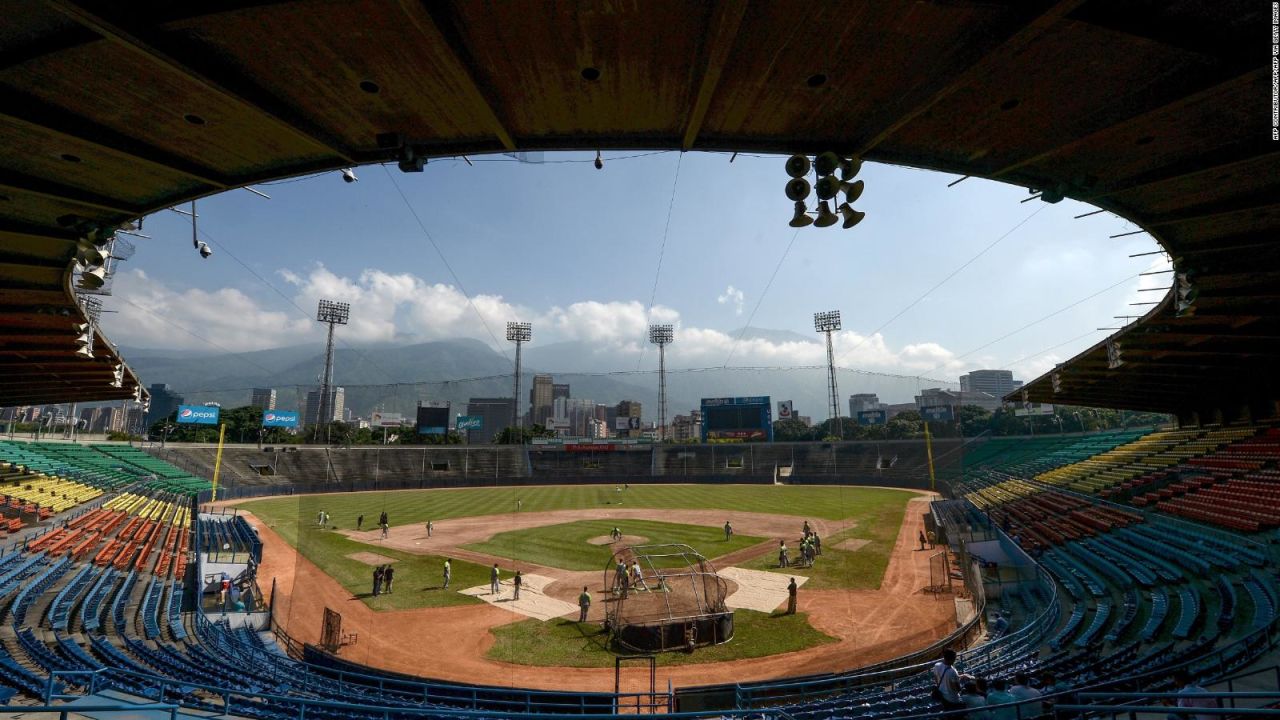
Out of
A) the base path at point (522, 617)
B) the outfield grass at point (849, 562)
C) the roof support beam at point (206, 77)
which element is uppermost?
the roof support beam at point (206, 77)

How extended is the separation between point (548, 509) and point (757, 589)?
27.8 meters

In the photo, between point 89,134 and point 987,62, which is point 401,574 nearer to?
point 89,134

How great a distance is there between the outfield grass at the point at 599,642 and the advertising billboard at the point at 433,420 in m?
73.8

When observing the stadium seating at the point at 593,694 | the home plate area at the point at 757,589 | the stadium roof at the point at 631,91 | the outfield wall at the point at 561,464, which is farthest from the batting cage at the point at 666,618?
the outfield wall at the point at 561,464

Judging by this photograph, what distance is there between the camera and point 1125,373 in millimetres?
25219

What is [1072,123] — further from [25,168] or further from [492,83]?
[25,168]

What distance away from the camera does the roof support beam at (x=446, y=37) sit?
484 cm

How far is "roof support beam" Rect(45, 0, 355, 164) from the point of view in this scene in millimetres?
4603

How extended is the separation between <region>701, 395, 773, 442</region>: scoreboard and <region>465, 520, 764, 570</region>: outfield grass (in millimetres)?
47253

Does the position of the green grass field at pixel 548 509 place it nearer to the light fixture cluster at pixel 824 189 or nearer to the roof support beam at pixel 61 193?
the roof support beam at pixel 61 193

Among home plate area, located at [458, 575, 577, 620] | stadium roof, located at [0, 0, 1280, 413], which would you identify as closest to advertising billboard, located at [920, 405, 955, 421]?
home plate area, located at [458, 575, 577, 620]

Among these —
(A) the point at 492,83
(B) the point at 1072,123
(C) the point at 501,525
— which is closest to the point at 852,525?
(C) the point at 501,525

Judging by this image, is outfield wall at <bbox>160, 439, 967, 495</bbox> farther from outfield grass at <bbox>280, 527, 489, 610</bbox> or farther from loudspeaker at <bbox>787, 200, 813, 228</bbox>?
loudspeaker at <bbox>787, 200, 813, 228</bbox>

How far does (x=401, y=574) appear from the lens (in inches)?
1017
